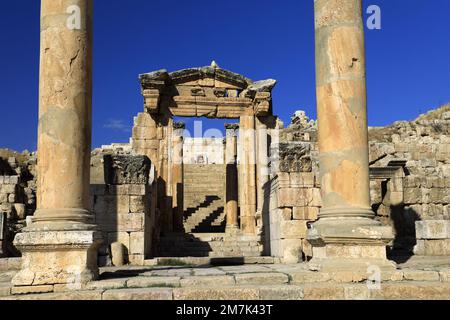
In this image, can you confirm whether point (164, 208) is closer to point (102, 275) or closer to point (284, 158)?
point (284, 158)

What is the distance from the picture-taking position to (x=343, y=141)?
8.29 metres

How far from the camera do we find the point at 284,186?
1230cm

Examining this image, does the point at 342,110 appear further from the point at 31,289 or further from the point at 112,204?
the point at 112,204

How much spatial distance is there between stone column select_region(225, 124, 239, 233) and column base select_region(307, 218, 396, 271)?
1054 centimetres

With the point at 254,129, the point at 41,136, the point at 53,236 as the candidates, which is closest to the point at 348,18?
the point at 41,136

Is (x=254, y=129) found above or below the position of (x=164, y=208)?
above

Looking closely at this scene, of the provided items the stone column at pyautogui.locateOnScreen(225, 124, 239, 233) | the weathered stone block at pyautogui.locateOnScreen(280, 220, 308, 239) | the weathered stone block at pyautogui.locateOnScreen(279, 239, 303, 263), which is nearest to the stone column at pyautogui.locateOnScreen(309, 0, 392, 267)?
A: the weathered stone block at pyautogui.locateOnScreen(279, 239, 303, 263)

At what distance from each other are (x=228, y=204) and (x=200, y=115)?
3.79 m

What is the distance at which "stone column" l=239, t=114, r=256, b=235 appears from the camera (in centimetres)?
1814

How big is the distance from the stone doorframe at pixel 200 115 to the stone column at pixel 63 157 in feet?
33.1

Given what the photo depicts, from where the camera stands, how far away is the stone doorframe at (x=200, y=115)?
1809cm

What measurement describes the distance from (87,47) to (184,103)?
431 inches

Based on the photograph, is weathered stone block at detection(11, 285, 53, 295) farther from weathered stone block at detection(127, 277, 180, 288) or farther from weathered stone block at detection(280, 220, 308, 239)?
weathered stone block at detection(280, 220, 308, 239)
